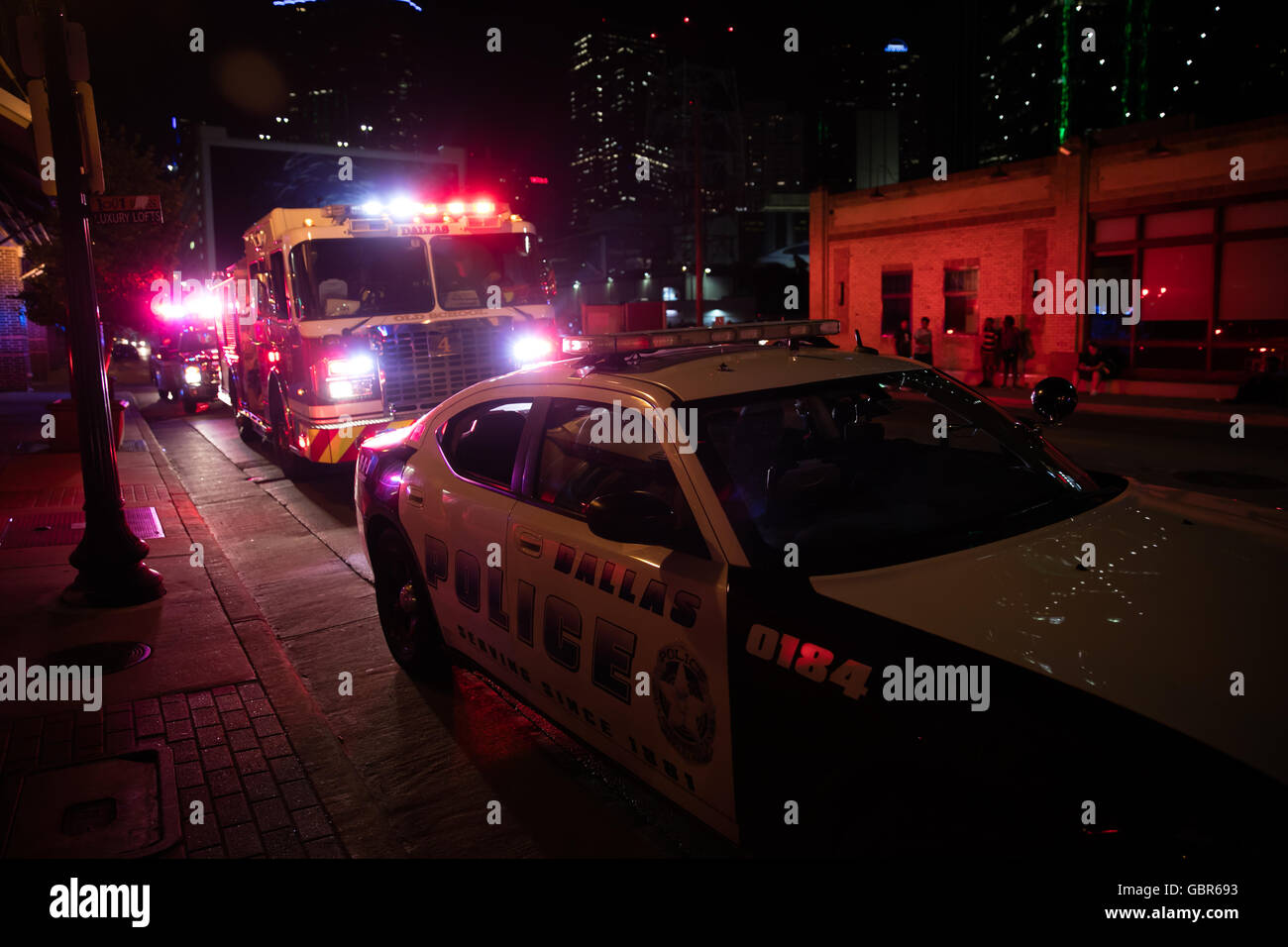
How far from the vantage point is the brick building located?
18.3 meters

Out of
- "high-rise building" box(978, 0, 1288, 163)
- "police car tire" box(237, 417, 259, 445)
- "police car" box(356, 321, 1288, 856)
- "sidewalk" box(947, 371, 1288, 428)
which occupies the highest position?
"high-rise building" box(978, 0, 1288, 163)

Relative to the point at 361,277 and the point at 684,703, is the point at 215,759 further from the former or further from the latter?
the point at 361,277

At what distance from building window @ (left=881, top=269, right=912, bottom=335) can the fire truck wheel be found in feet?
73.5

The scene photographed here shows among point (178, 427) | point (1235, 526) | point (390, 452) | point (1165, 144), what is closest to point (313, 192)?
point (178, 427)

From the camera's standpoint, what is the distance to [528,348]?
11.0m

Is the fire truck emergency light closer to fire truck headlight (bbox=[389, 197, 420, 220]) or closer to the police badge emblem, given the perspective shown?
fire truck headlight (bbox=[389, 197, 420, 220])

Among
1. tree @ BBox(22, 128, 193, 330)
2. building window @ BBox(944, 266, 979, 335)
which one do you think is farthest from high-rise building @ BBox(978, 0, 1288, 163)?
tree @ BBox(22, 128, 193, 330)

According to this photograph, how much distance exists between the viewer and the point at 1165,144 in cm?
1939

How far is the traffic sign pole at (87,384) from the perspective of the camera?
20.5ft

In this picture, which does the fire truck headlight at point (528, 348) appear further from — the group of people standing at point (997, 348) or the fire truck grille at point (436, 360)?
the group of people standing at point (997, 348)

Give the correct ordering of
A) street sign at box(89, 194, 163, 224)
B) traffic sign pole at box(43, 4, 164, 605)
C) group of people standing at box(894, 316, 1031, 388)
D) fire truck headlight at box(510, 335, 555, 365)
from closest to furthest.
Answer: traffic sign pole at box(43, 4, 164, 605) → street sign at box(89, 194, 163, 224) → fire truck headlight at box(510, 335, 555, 365) → group of people standing at box(894, 316, 1031, 388)

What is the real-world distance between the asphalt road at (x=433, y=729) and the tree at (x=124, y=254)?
20.1 metres

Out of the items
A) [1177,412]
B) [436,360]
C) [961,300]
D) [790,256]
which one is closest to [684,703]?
[436,360]
